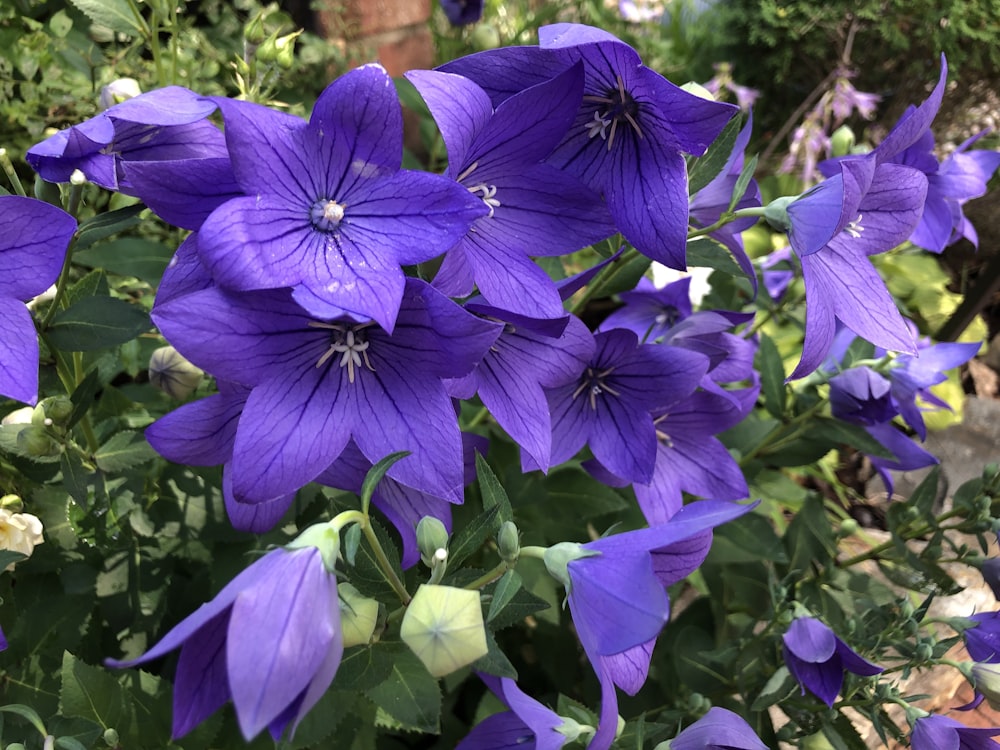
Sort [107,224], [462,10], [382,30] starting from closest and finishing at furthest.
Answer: [107,224]
[462,10]
[382,30]

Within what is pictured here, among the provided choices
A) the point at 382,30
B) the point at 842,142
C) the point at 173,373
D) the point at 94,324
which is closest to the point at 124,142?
the point at 94,324

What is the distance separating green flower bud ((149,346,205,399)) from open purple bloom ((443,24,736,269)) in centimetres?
66

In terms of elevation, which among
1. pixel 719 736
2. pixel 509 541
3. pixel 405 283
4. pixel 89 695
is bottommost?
pixel 89 695

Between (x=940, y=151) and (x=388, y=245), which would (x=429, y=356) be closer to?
(x=388, y=245)

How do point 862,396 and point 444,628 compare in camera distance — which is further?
point 862,396

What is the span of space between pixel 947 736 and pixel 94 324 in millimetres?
1341

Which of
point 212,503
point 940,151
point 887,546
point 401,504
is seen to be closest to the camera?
point 401,504

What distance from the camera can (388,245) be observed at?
80 centimetres

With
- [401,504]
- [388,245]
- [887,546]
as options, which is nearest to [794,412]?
[887,546]

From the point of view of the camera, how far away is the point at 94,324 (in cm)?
110

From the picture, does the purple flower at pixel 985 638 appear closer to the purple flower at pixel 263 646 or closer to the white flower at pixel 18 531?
the purple flower at pixel 263 646

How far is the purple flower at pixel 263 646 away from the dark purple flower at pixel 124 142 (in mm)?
468

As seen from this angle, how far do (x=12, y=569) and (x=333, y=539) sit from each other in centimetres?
92

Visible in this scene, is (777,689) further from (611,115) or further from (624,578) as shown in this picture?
(611,115)
